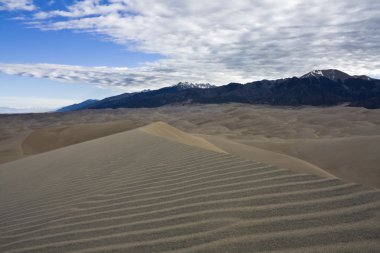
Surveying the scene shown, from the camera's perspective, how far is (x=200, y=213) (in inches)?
108

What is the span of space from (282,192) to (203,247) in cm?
91

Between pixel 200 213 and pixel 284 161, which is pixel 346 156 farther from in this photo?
pixel 200 213

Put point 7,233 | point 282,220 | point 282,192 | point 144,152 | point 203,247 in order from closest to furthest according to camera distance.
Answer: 1. point 203,247
2. point 282,220
3. point 282,192
4. point 7,233
5. point 144,152

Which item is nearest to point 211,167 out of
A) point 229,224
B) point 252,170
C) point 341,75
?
point 252,170

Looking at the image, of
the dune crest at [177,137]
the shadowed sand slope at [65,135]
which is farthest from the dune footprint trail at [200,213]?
the shadowed sand slope at [65,135]

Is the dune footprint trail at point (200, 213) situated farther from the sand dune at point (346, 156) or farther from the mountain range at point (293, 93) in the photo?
the mountain range at point (293, 93)

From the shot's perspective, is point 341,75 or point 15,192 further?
point 341,75

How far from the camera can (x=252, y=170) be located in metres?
3.69

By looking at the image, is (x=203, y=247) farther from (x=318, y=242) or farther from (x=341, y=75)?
(x=341, y=75)

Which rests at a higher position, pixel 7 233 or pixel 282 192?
pixel 282 192

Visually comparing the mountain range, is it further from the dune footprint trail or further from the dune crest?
the dune footprint trail

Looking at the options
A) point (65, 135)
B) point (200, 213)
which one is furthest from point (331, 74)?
point (200, 213)

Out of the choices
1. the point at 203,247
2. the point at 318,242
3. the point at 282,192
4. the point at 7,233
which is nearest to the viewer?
the point at 318,242

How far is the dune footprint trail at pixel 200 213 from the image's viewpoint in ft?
7.13
